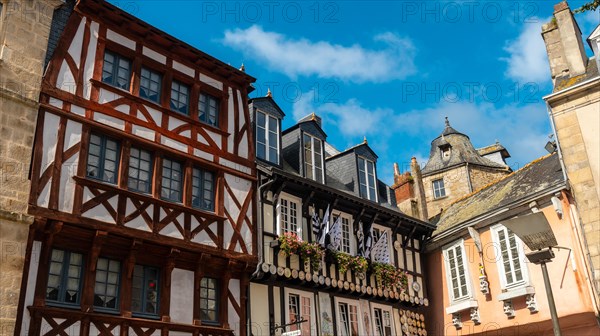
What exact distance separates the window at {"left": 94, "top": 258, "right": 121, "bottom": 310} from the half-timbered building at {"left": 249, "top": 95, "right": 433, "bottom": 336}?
129 inches

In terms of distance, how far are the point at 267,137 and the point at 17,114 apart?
21.6 feet

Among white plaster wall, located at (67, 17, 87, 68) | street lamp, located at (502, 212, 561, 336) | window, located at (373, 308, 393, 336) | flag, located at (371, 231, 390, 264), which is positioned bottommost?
street lamp, located at (502, 212, 561, 336)

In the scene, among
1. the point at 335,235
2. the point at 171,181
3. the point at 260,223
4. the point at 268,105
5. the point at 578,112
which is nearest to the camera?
the point at 171,181

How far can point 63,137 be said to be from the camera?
37.2 feet

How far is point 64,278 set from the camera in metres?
10.6

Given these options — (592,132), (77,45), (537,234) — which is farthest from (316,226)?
(537,234)

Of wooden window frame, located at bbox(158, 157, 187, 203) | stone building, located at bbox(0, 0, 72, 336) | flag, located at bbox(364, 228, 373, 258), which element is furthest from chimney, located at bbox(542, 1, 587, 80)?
stone building, located at bbox(0, 0, 72, 336)

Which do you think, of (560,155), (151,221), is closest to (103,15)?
(151,221)

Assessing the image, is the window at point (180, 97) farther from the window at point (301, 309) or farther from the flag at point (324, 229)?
the window at point (301, 309)

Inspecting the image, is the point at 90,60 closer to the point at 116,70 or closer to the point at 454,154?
the point at 116,70

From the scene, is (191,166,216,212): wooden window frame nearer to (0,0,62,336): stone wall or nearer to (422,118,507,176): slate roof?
(0,0,62,336): stone wall

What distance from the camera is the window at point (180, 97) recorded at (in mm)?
13695

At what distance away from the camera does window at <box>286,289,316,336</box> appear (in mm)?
14430

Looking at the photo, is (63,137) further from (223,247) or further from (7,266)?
(223,247)
